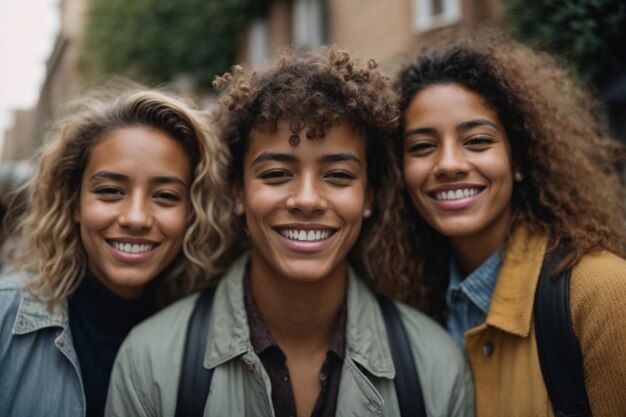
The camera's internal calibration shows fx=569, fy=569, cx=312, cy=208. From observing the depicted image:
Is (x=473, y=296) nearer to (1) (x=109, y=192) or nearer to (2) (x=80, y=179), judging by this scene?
(1) (x=109, y=192)

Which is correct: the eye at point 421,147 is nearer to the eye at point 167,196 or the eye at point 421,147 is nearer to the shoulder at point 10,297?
the eye at point 167,196

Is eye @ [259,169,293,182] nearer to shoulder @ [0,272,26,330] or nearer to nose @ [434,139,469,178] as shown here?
nose @ [434,139,469,178]

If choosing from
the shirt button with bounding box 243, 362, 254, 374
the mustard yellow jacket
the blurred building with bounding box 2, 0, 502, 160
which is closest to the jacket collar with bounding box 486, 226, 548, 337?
the mustard yellow jacket

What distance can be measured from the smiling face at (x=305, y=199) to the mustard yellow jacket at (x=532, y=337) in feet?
2.48

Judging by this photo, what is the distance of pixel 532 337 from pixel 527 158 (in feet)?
3.10

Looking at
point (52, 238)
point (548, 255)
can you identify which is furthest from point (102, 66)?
point (548, 255)

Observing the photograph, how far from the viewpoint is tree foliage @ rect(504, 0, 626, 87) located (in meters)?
3.20

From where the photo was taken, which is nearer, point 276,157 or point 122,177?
point 276,157

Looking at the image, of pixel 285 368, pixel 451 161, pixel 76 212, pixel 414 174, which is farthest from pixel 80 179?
pixel 451 161

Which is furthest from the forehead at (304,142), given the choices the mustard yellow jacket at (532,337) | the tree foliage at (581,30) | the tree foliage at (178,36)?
the tree foliage at (178,36)

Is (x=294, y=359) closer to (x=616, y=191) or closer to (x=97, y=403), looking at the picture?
(x=97, y=403)

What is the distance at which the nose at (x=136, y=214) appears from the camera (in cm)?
261

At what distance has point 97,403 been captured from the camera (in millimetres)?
2604

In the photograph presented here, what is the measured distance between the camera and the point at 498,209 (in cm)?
271
